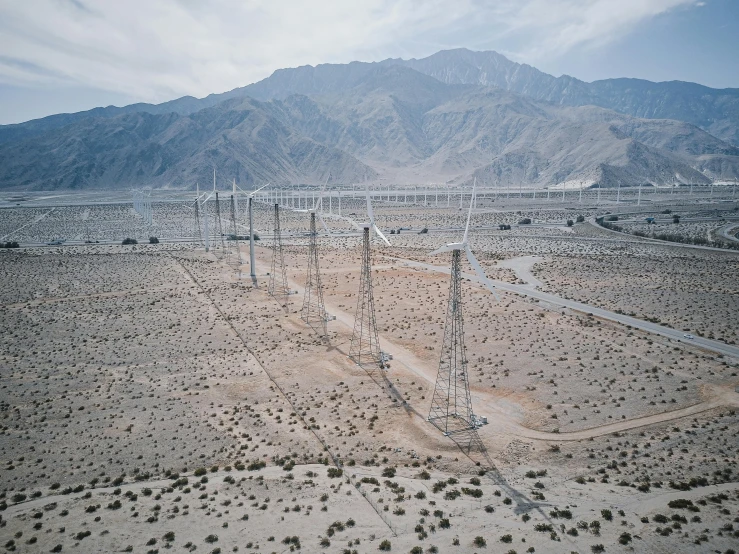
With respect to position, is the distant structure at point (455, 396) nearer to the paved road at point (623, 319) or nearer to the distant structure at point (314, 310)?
the distant structure at point (314, 310)

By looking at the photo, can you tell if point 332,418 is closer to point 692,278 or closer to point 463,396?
point 463,396

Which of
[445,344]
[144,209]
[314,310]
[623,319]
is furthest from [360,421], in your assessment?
[144,209]

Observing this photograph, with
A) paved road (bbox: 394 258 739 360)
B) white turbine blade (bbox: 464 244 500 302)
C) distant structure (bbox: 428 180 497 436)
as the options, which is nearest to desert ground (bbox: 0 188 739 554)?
paved road (bbox: 394 258 739 360)

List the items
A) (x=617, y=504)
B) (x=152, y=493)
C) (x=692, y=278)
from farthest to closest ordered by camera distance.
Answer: (x=692, y=278)
(x=152, y=493)
(x=617, y=504)

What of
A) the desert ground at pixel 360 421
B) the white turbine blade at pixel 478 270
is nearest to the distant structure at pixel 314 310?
the desert ground at pixel 360 421

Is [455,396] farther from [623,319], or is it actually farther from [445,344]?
[623,319]

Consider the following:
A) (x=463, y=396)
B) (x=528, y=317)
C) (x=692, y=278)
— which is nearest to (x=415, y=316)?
(x=528, y=317)
